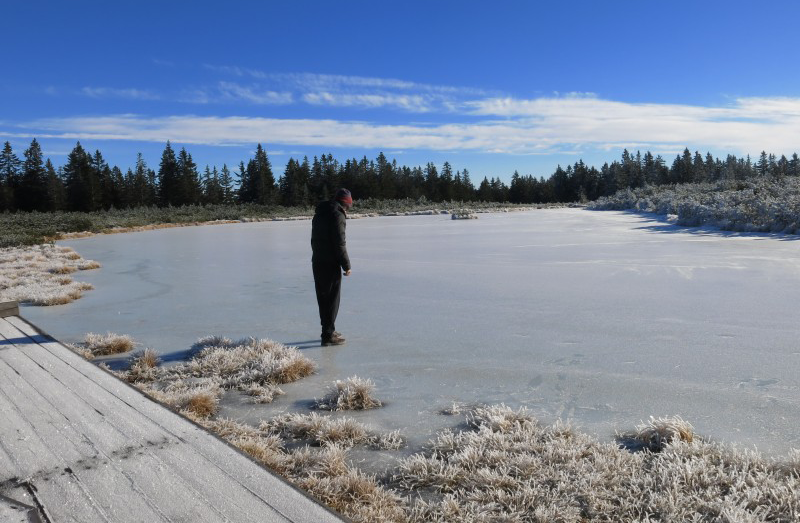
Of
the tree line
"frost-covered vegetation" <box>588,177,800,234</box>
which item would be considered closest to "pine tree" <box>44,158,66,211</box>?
the tree line

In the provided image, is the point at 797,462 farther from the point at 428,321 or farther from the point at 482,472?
the point at 428,321

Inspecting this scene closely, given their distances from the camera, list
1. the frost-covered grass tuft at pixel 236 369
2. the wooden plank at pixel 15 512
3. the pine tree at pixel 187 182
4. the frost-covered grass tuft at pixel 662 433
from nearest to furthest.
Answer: the wooden plank at pixel 15 512, the frost-covered grass tuft at pixel 662 433, the frost-covered grass tuft at pixel 236 369, the pine tree at pixel 187 182

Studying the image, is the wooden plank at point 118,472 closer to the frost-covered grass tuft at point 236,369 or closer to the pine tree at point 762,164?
the frost-covered grass tuft at point 236,369

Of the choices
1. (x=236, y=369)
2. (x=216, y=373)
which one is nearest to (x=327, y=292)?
(x=236, y=369)

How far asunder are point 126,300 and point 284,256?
604cm

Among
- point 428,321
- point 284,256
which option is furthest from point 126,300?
point 284,256

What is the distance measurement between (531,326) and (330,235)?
2.35m

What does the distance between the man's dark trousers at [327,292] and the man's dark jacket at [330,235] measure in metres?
0.08

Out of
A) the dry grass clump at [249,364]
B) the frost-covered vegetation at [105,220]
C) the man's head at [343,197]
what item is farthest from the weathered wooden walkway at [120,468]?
the frost-covered vegetation at [105,220]

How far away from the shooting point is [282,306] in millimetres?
7574

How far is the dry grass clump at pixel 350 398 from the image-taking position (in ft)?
12.2

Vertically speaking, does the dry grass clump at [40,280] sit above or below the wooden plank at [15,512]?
below

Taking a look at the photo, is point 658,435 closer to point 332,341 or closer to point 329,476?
point 329,476

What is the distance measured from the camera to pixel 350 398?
3738 millimetres
